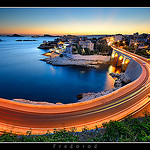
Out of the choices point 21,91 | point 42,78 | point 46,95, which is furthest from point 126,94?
point 42,78

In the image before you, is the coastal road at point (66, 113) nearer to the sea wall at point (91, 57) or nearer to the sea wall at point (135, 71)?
the sea wall at point (135, 71)

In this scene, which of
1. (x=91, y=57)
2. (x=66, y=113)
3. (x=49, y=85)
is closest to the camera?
(x=66, y=113)

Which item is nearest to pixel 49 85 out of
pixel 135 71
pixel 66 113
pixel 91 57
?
pixel 66 113

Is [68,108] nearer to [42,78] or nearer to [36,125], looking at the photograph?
[36,125]

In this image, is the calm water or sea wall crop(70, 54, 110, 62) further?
sea wall crop(70, 54, 110, 62)

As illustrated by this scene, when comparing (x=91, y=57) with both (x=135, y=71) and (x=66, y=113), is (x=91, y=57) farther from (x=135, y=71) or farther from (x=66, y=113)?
(x=66, y=113)


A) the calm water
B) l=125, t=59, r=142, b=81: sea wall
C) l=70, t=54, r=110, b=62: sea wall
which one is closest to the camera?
the calm water

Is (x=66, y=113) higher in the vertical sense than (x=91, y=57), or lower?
lower

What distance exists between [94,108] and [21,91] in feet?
31.5

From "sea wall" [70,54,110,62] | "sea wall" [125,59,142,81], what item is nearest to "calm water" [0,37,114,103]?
"sea wall" [125,59,142,81]

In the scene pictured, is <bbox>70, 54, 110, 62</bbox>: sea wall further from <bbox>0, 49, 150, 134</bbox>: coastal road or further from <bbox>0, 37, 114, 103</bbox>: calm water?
<bbox>0, 49, 150, 134</bbox>: coastal road

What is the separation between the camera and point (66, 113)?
558 cm

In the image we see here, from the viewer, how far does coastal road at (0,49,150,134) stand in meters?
4.71

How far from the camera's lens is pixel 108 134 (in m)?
2.26
